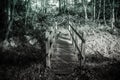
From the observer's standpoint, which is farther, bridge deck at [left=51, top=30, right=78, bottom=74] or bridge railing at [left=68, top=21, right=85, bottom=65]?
bridge deck at [left=51, top=30, right=78, bottom=74]

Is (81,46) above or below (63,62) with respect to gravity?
above

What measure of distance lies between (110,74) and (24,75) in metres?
3.88

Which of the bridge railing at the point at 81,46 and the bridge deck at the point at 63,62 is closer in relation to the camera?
the bridge railing at the point at 81,46

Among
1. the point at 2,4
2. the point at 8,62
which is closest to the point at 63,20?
the point at 2,4

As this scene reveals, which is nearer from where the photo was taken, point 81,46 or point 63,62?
point 81,46

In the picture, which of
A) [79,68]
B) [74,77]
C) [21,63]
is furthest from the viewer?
[21,63]

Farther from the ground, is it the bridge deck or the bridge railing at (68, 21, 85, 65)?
the bridge railing at (68, 21, 85, 65)

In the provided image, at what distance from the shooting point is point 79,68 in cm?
790

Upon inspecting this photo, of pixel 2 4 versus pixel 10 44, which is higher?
pixel 2 4

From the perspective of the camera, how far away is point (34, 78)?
292 inches

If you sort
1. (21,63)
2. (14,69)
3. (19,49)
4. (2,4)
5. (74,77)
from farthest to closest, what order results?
(2,4) < (19,49) < (21,63) < (14,69) < (74,77)

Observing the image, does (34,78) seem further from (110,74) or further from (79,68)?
(110,74)

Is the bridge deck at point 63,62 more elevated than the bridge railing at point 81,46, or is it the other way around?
the bridge railing at point 81,46

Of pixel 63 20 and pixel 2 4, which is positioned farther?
pixel 63 20
